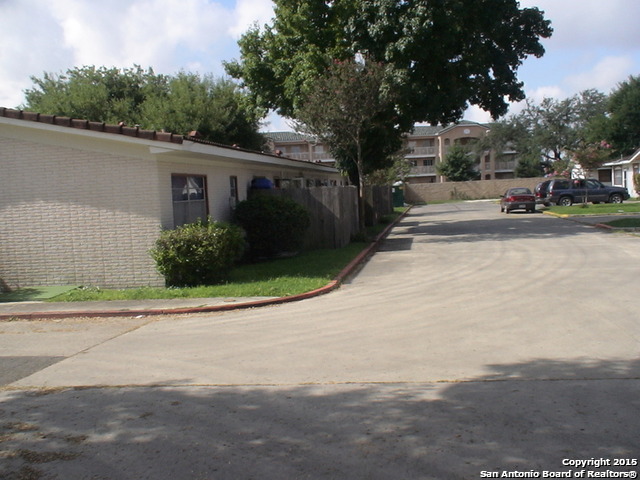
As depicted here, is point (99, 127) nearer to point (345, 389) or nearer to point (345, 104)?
point (345, 389)

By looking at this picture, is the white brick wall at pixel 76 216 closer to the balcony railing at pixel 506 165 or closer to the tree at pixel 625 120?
the tree at pixel 625 120

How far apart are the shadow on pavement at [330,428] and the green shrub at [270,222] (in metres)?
9.65

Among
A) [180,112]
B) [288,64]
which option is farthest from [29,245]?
[180,112]

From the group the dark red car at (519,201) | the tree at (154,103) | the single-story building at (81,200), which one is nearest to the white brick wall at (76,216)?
the single-story building at (81,200)

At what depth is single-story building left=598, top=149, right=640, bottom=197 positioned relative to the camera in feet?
141

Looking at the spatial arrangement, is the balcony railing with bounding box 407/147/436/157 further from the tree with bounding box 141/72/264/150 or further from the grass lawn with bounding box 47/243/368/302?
the grass lawn with bounding box 47/243/368/302

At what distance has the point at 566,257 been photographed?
15273mm

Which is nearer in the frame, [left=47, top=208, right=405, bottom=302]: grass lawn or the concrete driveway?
the concrete driveway

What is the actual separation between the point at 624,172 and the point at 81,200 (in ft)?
147

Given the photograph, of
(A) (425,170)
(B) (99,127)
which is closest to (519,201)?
(B) (99,127)

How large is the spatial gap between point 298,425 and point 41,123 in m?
9.86

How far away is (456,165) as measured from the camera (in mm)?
71000

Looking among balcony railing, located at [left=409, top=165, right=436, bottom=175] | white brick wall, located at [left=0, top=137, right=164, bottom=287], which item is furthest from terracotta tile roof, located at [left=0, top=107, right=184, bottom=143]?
balcony railing, located at [left=409, top=165, right=436, bottom=175]

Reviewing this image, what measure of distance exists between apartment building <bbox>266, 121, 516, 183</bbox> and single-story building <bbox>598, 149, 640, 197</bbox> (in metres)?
22.6
